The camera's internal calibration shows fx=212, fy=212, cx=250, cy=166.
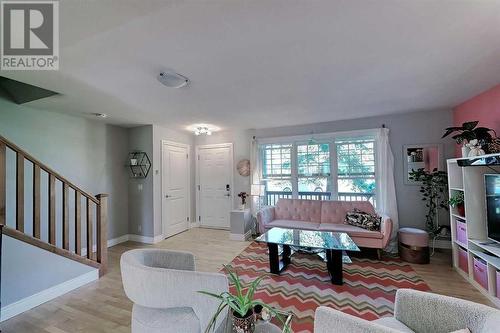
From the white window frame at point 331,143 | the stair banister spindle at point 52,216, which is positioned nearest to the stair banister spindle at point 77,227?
the stair banister spindle at point 52,216

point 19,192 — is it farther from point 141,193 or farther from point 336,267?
point 336,267

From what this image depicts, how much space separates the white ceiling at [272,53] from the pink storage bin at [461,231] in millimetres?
1789

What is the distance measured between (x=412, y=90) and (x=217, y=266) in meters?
3.66

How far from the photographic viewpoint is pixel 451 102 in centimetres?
335

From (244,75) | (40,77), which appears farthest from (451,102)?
(40,77)

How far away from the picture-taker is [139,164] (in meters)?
4.53

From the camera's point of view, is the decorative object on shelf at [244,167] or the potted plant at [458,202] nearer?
the potted plant at [458,202]

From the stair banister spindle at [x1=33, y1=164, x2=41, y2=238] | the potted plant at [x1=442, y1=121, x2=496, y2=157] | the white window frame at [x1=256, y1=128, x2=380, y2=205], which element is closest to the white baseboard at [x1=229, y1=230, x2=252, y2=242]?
the white window frame at [x1=256, y1=128, x2=380, y2=205]

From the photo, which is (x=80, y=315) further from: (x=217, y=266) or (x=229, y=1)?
(x=229, y=1)

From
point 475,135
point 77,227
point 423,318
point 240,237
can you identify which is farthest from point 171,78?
point 475,135

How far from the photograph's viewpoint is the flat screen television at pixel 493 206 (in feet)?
7.56

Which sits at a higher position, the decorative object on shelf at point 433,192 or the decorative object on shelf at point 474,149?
the decorative object on shelf at point 474,149

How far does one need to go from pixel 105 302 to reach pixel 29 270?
104cm

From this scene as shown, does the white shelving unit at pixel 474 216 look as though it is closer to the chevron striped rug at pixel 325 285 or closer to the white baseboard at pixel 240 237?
the chevron striped rug at pixel 325 285
